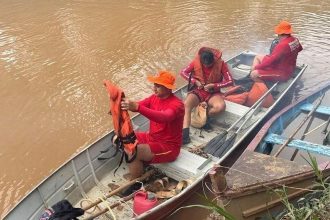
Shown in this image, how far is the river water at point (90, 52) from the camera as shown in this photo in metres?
7.98

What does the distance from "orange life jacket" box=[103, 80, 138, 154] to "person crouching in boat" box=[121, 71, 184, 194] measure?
94 mm

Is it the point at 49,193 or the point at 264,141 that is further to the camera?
the point at 264,141

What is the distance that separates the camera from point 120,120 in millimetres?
5352

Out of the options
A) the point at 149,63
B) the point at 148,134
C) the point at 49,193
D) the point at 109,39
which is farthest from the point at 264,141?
the point at 109,39

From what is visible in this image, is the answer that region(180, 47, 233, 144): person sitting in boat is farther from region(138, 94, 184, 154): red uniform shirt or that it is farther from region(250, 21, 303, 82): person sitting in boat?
region(138, 94, 184, 154): red uniform shirt

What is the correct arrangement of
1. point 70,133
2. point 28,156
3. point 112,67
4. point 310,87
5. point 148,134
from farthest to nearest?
point 112,67 → point 310,87 → point 70,133 → point 28,156 → point 148,134

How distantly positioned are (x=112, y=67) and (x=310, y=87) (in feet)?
17.3

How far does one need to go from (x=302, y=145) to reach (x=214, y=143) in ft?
4.48

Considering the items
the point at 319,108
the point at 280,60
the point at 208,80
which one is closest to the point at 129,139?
the point at 208,80

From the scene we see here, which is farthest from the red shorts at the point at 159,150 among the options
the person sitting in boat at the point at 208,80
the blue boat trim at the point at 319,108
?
the blue boat trim at the point at 319,108

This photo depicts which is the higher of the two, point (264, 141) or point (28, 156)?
point (264, 141)

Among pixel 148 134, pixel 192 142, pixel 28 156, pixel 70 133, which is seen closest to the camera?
pixel 148 134

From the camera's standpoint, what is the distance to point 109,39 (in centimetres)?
1330

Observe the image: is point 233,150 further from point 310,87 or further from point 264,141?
point 310,87
